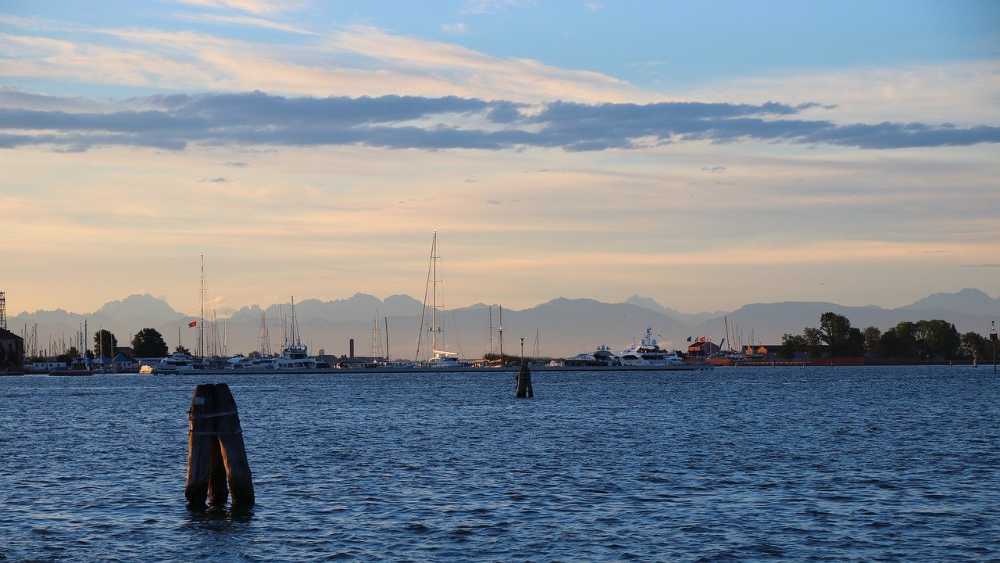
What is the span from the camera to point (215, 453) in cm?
3762

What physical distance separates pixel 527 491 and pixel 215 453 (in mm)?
11740

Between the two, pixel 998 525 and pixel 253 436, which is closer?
pixel 998 525

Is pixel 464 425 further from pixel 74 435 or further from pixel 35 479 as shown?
pixel 35 479

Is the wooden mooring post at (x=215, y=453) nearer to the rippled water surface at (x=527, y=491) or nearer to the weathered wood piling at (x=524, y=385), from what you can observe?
the rippled water surface at (x=527, y=491)

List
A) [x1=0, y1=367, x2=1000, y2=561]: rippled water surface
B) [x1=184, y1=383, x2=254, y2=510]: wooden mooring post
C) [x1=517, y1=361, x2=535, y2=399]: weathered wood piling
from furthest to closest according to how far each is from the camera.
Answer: [x1=517, y1=361, x2=535, y2=399]: weathered wood piling, [x1=184, y1=383, x2=254, y2=510]: wooden mooring post, [x1=0, y1=367, x2=1000, y2=561]: rippled water surface

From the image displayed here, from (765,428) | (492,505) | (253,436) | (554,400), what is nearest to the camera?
(492,505)

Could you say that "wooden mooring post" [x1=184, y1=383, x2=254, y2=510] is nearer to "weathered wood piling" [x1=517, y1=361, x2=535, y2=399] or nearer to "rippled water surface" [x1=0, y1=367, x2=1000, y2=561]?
"rippled water surface" [x1=0, y1=367, x2=1000, y2=561]

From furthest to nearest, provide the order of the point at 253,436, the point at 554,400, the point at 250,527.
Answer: the point at 554,400 < the point at 253,436 < the point at 250,527

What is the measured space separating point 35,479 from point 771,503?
91.0ft

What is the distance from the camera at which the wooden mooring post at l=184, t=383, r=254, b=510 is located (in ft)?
120

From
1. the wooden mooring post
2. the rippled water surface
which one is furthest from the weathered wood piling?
the wooden mooring post

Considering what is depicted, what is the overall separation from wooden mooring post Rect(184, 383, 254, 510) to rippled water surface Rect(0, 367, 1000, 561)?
41.4 inches

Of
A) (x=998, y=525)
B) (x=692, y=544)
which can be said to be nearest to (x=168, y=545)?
(x=692, y=544)

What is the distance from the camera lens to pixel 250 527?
36.2 meters
